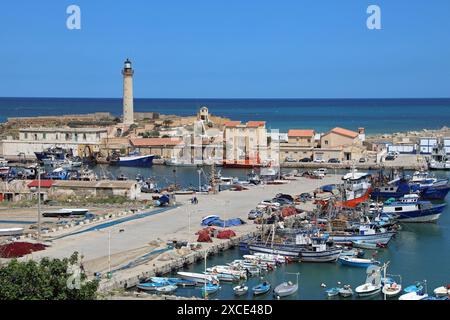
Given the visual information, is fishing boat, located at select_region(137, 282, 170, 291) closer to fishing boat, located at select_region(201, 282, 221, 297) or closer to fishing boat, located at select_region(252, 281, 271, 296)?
fishing boat, located at select_region(201, 282, 221, 297)

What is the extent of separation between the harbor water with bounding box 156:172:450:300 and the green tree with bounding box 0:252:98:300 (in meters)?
3.81

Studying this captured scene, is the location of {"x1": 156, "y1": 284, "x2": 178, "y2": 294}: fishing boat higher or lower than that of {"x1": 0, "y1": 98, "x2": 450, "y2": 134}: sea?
lower

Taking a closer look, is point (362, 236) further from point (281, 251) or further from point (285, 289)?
point (285, 289)

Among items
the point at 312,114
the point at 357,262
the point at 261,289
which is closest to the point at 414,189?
the point at 357,262

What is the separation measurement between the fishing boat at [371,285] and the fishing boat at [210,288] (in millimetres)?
2263

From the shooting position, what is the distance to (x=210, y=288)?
11.8 meters

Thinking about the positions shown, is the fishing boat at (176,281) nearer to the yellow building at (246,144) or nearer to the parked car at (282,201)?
the parked car at (282,201)

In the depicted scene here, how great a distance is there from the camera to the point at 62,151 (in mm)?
36406

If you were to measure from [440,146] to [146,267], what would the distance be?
25.7m

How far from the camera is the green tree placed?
24.5ft

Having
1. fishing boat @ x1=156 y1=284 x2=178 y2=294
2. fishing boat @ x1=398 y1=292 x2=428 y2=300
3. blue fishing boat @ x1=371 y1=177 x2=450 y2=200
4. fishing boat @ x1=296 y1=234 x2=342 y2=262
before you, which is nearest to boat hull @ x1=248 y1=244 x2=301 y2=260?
fishing boat @ x1=296 y1=234 x2=342 y2=262
